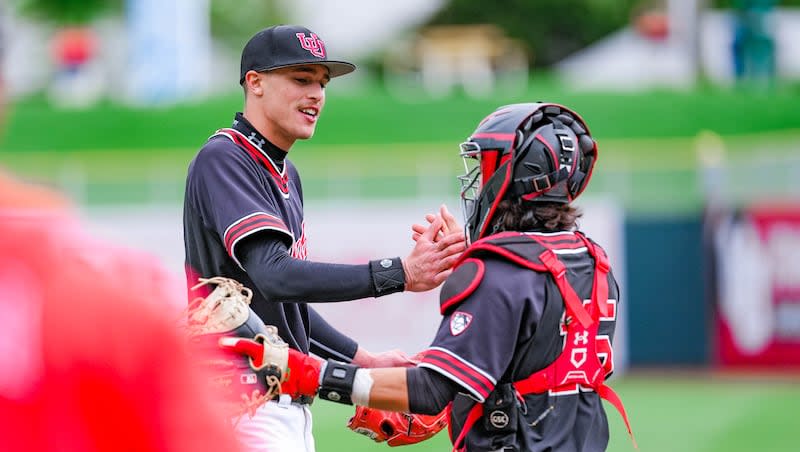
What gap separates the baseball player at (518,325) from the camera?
343cm

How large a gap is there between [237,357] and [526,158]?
1.07 meters

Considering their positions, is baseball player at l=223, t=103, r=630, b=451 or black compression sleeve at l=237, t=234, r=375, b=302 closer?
baseball player at l=223, t=103, r=630, b=451

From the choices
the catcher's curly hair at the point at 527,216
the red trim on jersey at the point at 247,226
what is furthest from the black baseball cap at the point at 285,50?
the catcher's curly hair at the point at 527,216

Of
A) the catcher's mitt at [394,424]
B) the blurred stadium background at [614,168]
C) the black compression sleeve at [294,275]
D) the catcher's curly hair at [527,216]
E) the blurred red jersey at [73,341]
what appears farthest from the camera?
the blurred stadium background at [614,168]

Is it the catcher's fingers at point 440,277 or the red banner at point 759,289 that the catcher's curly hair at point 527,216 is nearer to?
the catcher's fingers at point 440,277

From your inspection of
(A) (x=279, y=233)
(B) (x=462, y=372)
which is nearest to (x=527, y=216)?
(B) (x=462, y=372)

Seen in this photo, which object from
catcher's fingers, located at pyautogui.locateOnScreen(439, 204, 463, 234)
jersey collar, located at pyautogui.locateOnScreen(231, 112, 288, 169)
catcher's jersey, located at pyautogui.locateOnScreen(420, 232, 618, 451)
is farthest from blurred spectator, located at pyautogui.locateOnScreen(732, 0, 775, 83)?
catcher's jersey, located at pyautogui.locateOnScreen(420, 232, 618, 451)

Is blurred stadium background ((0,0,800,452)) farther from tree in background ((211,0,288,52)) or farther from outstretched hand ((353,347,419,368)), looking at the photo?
tree in background ((211,0,288,52))

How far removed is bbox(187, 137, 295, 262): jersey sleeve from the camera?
4109 mm

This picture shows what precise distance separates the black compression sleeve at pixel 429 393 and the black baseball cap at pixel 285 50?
1.47 meters

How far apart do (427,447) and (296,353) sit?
659cm

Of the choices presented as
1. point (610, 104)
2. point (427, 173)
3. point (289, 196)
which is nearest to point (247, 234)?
point (289, 196)

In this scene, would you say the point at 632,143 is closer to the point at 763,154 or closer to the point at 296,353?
the point at 763,154

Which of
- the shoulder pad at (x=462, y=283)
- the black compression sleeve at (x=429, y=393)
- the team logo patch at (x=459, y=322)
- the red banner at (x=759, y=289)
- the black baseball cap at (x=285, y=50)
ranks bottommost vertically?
the red banner at (x=759, y=289)
